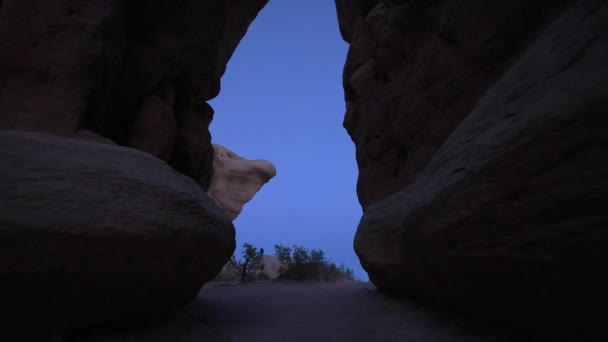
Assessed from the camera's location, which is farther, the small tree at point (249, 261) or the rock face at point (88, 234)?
the small tree at point (249, 261)

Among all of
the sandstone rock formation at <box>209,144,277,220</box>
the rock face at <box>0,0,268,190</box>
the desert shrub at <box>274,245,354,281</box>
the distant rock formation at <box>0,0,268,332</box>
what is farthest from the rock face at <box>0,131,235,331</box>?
the sandstone rock formation at <box>209,144,277,220</box>

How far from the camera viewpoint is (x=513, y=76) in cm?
322

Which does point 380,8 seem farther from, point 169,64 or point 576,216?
point 576,216

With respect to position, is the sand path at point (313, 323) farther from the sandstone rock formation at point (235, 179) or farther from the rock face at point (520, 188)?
the sandstone rock formation at point (235, 179)

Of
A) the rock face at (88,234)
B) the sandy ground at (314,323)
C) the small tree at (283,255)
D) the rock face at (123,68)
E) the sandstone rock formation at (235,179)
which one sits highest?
the sandstone rock formation at (235,179)

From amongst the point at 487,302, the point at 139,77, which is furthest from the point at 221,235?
the point at 139,77

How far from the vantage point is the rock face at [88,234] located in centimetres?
278

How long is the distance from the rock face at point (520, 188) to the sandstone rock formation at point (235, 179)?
23.8m

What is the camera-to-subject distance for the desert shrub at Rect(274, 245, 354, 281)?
12.3m

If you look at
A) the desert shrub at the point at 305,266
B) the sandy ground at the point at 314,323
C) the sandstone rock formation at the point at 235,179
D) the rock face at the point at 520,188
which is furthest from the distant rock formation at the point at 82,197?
the sandstone rock formation at the point at 235,179

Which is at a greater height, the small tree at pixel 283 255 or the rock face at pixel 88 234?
the small tree at pixel 283 255

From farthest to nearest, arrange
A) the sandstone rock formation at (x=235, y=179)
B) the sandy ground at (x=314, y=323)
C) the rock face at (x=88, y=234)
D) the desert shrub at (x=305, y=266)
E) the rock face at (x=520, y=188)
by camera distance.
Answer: the sandstone rock formation at (x=235, y=179) → the desert shrub at (x=305, y=266) → the sandy ground at (x=314, y=323) → the rock face at (x=88, y=234) → the rock face at (x=520, y=188)

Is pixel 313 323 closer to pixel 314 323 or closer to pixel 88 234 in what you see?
pixel 314 323

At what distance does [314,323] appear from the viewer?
4996 millimetres
